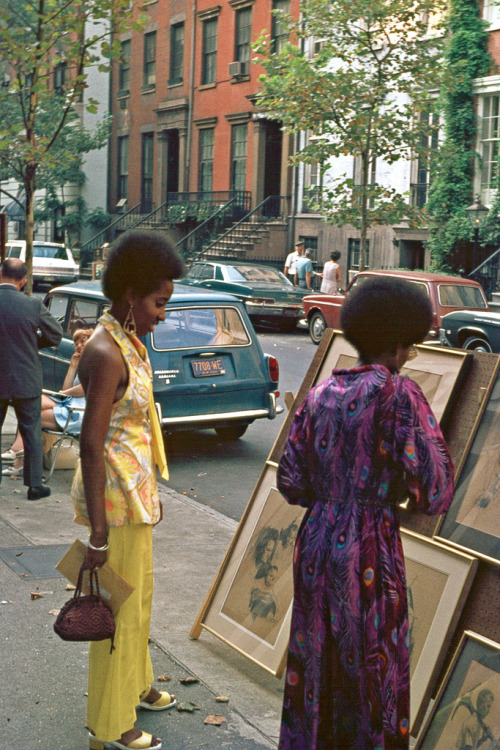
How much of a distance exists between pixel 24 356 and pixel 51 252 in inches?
1083

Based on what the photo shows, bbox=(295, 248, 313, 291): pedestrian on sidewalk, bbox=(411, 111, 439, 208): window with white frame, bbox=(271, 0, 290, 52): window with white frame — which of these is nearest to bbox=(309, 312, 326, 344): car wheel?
bbox=(295, 248, 313, 291): pedestrian on sidewalk

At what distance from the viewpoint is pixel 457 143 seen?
24406 millimetres

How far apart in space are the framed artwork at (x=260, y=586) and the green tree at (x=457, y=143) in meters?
20.0

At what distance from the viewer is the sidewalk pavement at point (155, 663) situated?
3809 millimetres

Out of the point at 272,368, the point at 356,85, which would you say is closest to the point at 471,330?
the point at 272,368

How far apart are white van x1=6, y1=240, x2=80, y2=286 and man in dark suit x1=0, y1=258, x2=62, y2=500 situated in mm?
25914

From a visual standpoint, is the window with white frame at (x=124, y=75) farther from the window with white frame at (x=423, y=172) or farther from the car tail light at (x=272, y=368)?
the car tail light at (x=272, y=368)

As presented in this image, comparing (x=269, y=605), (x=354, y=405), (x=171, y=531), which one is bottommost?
(x=171, y=531)

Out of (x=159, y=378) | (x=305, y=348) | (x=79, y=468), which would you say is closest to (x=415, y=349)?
(x=79, y=468)

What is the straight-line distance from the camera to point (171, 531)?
6895 millimetres

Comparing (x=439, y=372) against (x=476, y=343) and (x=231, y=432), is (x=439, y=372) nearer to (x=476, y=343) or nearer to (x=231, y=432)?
(x=231, y=432)

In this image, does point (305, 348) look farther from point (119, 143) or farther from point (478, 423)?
point (119, 143)

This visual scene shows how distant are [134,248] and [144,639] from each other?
1.44 metres

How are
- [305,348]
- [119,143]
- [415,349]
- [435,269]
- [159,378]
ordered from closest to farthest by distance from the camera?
[415,349], [159,378], [305,348], [435,269], [119,143]
